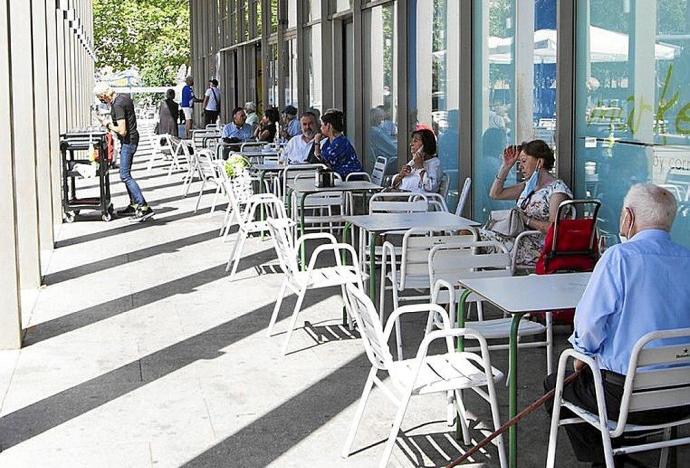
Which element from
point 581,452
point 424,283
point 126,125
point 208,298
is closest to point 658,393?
point 581,452

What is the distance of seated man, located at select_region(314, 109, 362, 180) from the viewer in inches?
450

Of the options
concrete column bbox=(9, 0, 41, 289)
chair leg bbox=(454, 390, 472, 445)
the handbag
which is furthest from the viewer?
concrete column bbox=(9, 0, 41, 289)

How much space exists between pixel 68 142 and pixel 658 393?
36.2 feet

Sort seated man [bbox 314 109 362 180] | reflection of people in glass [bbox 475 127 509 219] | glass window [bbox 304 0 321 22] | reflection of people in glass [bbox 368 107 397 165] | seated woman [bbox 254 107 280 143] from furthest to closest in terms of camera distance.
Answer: seated woman [bbox 254 107 280 143]
glass window [bbox 304 0 321 22]
reflection of people in glass [bbox 368 107 397 165]
seated man [bbox 314 109 362 180]
reflection of people in glass [bbox 475 127 509 219]

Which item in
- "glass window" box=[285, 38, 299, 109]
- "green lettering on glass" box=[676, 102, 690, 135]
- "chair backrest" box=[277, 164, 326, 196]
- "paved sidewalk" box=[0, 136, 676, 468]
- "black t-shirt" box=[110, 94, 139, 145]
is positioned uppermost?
"glass window" box=[285, 38, 299, 109]

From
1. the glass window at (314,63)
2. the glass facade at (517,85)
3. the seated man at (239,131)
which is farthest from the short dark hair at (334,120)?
the seated man at (239,131)

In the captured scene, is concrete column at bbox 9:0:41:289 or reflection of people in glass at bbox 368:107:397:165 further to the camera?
reflection of people in glass at bbox 368:107:397:165

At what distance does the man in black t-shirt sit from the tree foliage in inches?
1264

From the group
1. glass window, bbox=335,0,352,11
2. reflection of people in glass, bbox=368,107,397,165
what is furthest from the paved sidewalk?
glass window, bbox=335,0,352,11

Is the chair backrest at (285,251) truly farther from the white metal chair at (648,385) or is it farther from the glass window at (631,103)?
the white metal chair at (648,385)

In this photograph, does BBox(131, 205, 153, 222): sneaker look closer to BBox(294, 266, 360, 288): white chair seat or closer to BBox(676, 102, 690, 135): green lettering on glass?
BBox(294, 266, 360, 288): white chair seat

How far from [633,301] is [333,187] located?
240 inches

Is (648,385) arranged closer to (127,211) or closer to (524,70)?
(524,70)

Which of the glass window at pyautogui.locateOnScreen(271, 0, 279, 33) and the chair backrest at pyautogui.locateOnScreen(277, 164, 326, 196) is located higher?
the glass window at pyautogui.locateOnScreen(271, 0, 279, 33)
